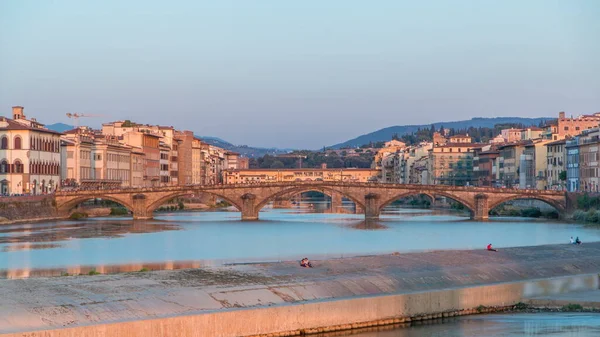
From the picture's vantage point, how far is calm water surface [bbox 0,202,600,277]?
156 ft

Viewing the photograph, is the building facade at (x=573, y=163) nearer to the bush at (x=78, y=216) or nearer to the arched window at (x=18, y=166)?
the bush at (x=78, y=216)

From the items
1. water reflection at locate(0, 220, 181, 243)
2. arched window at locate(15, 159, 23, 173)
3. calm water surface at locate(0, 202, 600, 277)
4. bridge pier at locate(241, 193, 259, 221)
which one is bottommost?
calm water surface at locate(0, 202, 600, 277)

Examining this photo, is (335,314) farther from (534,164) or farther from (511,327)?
(534,164)

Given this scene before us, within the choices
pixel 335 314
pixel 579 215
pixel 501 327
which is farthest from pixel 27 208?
pixel 501 327

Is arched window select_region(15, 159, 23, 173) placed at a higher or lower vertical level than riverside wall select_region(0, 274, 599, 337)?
higher

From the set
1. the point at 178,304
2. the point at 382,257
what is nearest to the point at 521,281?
the point at 382,257

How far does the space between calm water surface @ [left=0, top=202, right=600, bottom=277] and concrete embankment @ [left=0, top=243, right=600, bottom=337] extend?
14.3 metres

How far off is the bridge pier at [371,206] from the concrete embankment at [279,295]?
175 ft

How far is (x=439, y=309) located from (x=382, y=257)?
6587 mm

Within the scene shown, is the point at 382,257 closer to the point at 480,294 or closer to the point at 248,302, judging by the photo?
the point at 480,294

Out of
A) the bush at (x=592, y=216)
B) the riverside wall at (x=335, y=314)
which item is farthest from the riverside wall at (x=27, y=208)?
the riverside wall at (x=335, y=314)

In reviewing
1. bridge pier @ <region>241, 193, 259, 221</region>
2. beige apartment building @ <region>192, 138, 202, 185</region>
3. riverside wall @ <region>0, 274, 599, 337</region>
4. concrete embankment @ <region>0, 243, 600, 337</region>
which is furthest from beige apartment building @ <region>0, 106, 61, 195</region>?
beige apartment building @ <region>192, 138, 202, 185</region>

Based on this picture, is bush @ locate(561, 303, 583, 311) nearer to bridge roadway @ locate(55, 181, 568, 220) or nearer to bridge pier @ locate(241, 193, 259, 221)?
bridge roadway @ locate(55, 181, 568, 220)

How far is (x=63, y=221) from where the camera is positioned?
8112 centimetres
